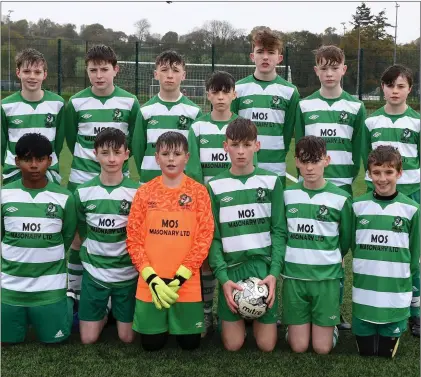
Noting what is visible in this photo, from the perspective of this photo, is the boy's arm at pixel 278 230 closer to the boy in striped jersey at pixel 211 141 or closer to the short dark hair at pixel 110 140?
the boy in striped jersey at pixel 211 141

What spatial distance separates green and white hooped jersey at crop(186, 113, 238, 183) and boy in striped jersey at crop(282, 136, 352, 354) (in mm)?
609

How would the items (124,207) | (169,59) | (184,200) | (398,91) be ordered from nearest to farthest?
(184,200) < (124,207) < (398,91) < (169,59)

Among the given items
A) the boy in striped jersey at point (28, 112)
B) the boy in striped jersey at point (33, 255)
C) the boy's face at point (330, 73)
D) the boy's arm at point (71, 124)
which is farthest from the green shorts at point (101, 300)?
the boy's face at point (330, 73)

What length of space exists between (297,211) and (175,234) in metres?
0.80

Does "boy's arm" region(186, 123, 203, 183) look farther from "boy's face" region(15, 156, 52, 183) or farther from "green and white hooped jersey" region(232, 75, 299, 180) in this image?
"boy's face" region(15, 156, 52, 183)

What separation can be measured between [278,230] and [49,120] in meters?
1.94

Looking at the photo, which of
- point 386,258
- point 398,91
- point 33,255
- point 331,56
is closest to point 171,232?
point 33,255

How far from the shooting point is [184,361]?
3.59m

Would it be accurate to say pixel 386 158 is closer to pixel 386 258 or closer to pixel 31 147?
pixel 386 258

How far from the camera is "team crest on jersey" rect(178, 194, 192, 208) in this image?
3770 mm

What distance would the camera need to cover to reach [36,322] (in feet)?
12.4

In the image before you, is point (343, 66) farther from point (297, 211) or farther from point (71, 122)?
point (71, 122)

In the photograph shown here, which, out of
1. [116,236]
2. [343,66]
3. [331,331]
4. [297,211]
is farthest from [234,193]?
[343,66]

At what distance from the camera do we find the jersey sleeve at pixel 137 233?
145 inches
